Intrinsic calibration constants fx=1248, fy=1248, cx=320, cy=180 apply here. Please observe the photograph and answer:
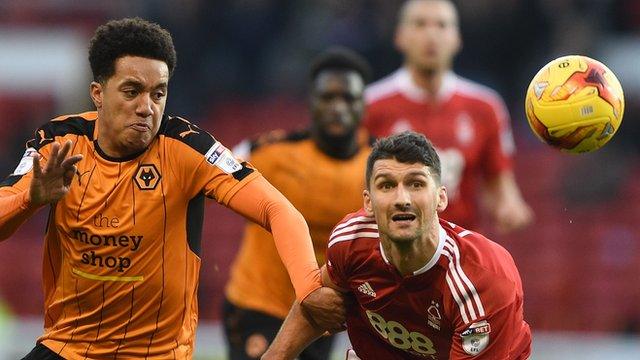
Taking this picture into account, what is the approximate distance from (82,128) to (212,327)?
7983mm

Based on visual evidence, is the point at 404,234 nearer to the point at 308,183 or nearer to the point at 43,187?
the point at 43,187

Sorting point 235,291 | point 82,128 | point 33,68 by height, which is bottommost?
point 33,68

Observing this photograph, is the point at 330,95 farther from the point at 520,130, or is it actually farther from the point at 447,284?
the point at 520,130

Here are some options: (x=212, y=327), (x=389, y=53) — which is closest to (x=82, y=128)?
(x=212, y=327)

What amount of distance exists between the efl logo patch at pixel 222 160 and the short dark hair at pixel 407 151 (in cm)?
56

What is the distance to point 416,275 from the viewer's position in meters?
5.16

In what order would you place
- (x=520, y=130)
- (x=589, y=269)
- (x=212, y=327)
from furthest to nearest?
(x=520, y=130) → (x=589, y=269) → (x=212, y=327)

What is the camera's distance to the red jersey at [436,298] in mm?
4984

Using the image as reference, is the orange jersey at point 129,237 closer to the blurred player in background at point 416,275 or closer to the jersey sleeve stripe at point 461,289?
the blurred player in background at point 416,275

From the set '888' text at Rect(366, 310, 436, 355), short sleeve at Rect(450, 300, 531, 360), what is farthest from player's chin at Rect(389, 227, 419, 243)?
'888' text at Rect(366, 310, 436, 355)

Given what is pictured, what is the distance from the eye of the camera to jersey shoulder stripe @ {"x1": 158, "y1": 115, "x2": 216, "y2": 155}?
521 centimetres

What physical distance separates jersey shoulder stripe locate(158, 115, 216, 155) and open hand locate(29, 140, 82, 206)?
1.73 ft

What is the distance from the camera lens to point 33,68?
17641mm

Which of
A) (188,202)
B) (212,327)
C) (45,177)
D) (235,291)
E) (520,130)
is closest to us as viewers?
(45,177)
